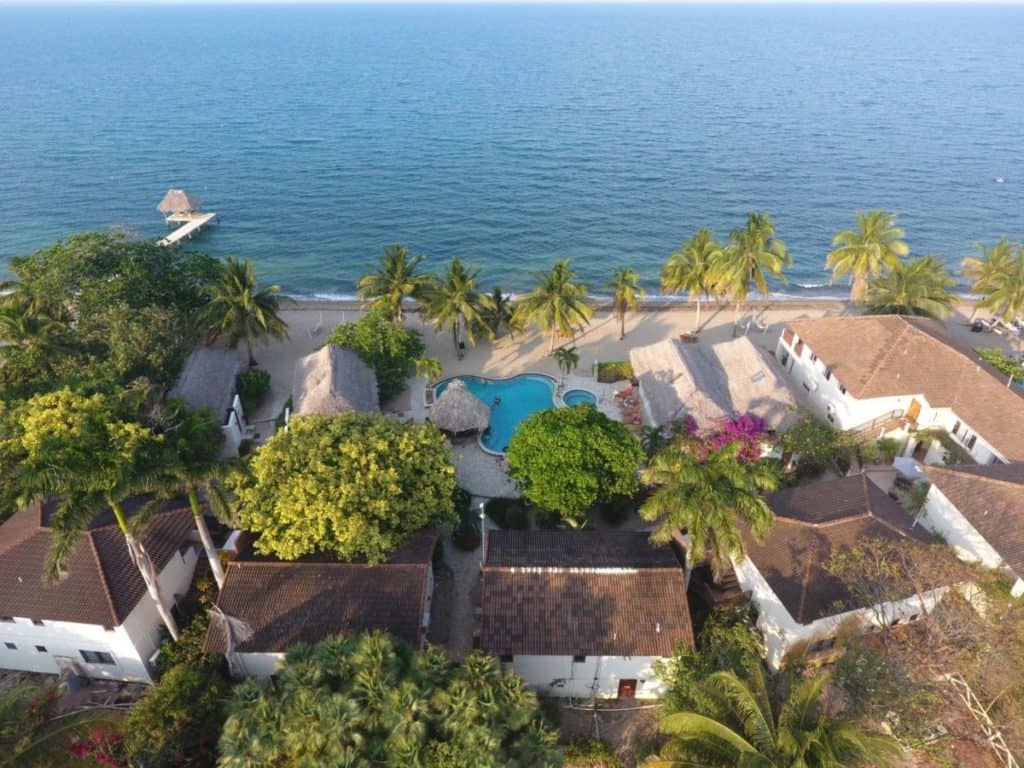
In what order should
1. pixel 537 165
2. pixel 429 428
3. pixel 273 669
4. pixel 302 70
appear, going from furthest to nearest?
pixel 302 70, pixel 537 165, pixel 429 428, pixel 273 669

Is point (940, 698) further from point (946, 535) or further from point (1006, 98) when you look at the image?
point (1006, 98)

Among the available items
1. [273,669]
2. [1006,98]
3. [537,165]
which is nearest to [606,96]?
[537,165]

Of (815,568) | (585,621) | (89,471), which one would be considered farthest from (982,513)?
(89,471)

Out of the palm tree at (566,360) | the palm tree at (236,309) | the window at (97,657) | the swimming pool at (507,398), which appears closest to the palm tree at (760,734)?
the window at (97,657)

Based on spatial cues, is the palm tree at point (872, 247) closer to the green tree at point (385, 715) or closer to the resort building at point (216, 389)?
the green tree at point (385, 715)

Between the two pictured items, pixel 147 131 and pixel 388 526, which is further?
pixel 147 131
